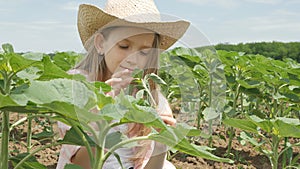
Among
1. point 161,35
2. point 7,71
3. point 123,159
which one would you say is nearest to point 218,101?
point 161,35

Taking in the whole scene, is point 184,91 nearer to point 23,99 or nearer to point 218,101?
point 218,101

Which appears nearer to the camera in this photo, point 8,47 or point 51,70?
point 51,70

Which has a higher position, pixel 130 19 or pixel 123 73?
pixel 130 19

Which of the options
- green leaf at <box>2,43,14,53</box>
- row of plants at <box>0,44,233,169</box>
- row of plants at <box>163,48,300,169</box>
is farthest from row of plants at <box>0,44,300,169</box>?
green leaf at <box>2,43,14,53</box>

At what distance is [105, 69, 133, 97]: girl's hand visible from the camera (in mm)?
1166

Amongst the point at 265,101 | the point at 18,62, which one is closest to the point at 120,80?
the point at 18,62

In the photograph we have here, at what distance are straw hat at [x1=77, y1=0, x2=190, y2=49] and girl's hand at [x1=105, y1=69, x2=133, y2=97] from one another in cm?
11

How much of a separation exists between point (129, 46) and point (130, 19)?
0.10 m

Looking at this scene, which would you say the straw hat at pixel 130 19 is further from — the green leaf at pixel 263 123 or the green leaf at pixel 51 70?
the green leaf at pixel 263 123

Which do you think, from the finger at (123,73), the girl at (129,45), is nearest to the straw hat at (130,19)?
the girl at (129,45)

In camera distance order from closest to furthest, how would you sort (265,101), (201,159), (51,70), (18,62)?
(51,70)
(18,62)
(201,159)
(265,101)

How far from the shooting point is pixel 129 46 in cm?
123

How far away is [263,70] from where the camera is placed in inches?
152

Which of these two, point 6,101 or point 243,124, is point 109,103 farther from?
point 243,124
